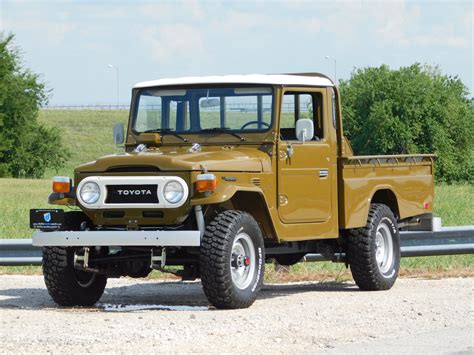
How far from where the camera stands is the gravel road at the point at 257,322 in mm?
8839

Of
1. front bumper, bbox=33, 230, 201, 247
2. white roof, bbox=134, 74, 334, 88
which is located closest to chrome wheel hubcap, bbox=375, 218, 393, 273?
white roof, bbox=134, 74, 334, 88

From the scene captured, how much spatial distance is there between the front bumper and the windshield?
188 centimetres

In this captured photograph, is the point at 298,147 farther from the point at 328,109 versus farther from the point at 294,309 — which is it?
the point at 294,309

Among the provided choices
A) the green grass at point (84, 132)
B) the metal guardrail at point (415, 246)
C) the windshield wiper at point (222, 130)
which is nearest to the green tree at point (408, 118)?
the green grass at point (84, 132)

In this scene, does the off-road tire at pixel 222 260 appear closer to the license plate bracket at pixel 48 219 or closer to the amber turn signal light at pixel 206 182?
the amber turn signal light at pixel 206 182

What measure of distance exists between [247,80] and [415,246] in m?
3.90

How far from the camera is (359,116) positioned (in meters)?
79.4

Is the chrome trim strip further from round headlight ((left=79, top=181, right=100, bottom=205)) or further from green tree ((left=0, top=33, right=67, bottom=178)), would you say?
green tree ((left=0, top=33, right=67, bottom=178))

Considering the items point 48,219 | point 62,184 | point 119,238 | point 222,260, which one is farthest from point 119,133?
point 222,260

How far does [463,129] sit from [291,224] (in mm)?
70692

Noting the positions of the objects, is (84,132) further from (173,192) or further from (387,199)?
(173,192)

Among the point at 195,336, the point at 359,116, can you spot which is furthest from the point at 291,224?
the point at 359,116

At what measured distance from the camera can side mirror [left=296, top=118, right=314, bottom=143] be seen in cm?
1214

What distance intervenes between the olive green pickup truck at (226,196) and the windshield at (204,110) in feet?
0.04
